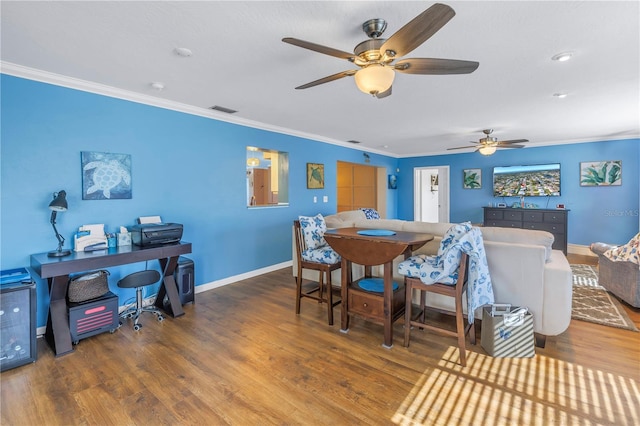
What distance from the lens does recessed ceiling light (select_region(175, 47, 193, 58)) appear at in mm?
2191

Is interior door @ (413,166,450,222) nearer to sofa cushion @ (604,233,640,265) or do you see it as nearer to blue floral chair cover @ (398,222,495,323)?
sofa cushion @ (604,233,640,265)

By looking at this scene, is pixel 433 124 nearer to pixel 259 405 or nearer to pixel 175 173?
pixel 175 173

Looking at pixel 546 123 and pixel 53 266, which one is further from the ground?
pixel 546 123

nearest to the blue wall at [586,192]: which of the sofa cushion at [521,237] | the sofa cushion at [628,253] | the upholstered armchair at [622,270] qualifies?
the upholstered armchair at [622,270]

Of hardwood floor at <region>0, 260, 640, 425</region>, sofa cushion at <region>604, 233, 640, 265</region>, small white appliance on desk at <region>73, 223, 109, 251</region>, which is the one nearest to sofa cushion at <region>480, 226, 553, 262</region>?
hardwood floor at <region>0, 260, 640, 425</region>

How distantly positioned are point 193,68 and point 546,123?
4967 millimetres

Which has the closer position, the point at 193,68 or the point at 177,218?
the point at 193,68

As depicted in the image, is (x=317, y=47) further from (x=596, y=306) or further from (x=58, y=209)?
(x=596, y=306)

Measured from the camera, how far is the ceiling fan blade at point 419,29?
1.33 metres

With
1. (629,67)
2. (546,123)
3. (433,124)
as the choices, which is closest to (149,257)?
(433,124)

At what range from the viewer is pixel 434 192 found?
27.6 ft

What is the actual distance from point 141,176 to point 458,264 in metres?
3.20

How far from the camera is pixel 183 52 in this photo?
2.23 meters

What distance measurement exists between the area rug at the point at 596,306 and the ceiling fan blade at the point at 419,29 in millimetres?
3084
